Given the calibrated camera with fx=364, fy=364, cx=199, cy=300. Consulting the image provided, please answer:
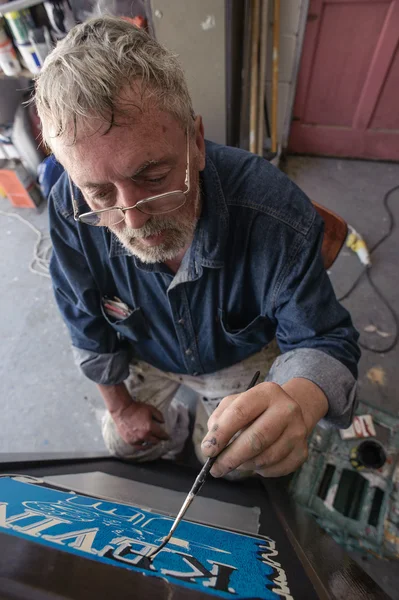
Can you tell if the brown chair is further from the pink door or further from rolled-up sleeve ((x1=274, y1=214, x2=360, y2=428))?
the pink door

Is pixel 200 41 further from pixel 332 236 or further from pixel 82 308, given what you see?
pixel 82 308

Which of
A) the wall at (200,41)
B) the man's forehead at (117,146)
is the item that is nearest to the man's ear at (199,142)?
the man's forehead at (117,146)

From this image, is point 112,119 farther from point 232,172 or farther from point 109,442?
point 109,442

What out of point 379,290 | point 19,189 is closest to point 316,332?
point 379,290

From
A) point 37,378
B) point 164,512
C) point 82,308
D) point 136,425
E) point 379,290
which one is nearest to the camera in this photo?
point 164,512

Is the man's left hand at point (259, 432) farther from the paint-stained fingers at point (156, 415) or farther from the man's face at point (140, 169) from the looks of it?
the paint-stained fingers at point (156, 415)

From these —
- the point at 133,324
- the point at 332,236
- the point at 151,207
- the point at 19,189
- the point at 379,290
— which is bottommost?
the point at 379,290

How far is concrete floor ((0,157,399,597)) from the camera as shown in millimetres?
1682

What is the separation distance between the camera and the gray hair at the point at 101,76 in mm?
615

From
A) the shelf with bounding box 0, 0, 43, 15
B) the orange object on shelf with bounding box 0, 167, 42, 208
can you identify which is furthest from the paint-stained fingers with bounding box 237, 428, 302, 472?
the orange object on shelf with bounding box 0, 167, 42, 208

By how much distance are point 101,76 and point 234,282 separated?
1.71ft

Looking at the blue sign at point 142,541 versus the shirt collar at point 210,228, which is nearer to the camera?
the blue sign at point 142,541

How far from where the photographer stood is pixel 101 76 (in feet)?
2.03

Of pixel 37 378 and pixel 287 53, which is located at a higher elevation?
pixel 287 53
